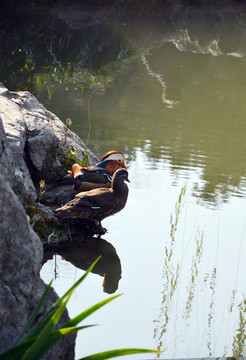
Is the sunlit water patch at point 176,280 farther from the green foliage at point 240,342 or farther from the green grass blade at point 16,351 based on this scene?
the green grass blade at point 16,351

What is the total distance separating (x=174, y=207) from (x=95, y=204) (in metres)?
1.46

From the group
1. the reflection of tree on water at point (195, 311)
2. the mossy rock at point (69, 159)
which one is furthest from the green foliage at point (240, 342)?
the mossy rock at point (69, 159)

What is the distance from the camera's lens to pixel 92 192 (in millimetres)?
6438

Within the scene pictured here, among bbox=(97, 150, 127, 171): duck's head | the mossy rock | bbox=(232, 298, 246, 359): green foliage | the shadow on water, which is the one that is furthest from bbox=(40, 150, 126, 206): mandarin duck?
bbox=(232, 298, 246, 359): green foliage

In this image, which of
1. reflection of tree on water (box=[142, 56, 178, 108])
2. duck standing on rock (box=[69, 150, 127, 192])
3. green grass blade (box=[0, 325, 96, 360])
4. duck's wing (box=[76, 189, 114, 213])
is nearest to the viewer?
green grass blade (box=[0, 325, 96, 360])

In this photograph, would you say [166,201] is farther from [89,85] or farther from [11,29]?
[11,29]

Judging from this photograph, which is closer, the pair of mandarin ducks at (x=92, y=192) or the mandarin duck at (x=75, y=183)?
the pair of mandarin ducks at (x=92, y=192)

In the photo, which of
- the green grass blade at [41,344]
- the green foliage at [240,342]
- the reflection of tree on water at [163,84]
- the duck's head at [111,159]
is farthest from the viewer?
the reflection of tree on water at [163,84]

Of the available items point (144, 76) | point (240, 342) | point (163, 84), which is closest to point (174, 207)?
point (240, 342)

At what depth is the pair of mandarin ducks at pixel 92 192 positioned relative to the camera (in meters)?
6.30

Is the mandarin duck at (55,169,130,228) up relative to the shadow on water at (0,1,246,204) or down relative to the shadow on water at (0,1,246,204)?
up

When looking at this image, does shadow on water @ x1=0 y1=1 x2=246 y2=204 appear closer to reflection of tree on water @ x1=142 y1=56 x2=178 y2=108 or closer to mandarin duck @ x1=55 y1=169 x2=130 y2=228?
reflection of tree on water @ x1=142 y1=56 x2=178 y2=108

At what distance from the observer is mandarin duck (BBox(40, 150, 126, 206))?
6770 millimetres

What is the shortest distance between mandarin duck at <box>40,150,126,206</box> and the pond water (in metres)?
0.44
